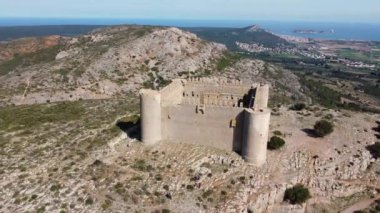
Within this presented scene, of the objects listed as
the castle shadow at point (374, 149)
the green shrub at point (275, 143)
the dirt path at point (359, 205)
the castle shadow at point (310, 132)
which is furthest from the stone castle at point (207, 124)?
the castle shadow at point (374, 149)

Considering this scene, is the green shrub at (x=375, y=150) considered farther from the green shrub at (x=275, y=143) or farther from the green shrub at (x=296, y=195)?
the green shrub at (x=296, y=195)

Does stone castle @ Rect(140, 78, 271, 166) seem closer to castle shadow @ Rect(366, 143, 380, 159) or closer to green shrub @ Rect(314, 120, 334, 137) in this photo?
green shrub @ Rect(314, 120, 334, 137)

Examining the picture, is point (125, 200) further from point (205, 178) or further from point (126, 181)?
point (205, 178)

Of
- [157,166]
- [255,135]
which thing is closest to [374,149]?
[255,135]

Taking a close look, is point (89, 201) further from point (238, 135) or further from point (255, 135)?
point (255, 135)

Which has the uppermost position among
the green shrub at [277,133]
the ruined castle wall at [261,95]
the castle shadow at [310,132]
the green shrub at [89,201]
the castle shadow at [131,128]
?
the ruined castle wall at [261,95]

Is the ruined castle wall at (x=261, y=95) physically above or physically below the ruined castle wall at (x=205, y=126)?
above
